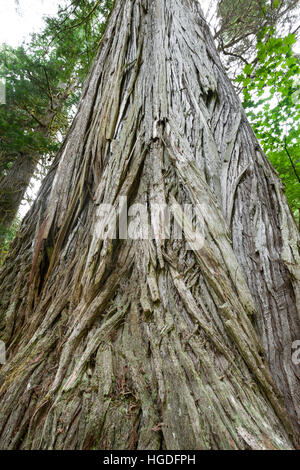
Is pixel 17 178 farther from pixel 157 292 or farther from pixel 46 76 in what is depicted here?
pixel 157 292

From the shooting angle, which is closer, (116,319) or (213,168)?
(116,319)

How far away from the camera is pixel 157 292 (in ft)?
3.47

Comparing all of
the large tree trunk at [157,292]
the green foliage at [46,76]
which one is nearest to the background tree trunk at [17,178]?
the green foliage at [46,76]

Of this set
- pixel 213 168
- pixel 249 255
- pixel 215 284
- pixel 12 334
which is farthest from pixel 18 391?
pixel 213 168

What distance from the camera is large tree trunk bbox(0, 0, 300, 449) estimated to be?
0.78 meters

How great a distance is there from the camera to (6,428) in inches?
34.3

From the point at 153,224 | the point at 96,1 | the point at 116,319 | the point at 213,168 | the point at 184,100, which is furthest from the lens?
the point at 96,1

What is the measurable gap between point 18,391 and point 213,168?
158cm

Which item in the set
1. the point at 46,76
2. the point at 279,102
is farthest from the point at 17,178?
the point at 279,102

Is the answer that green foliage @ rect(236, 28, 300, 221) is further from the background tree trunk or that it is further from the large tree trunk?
the background tree trunk

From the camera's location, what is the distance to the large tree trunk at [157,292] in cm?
78

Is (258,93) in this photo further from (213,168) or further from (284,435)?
(284,435)

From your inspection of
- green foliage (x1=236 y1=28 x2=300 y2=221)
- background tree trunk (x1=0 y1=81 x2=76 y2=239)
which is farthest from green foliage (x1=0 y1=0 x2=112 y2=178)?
green foliage (x1=236 y1=28 x2=300 y2=221)

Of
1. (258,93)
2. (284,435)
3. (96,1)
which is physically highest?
(96,1)
